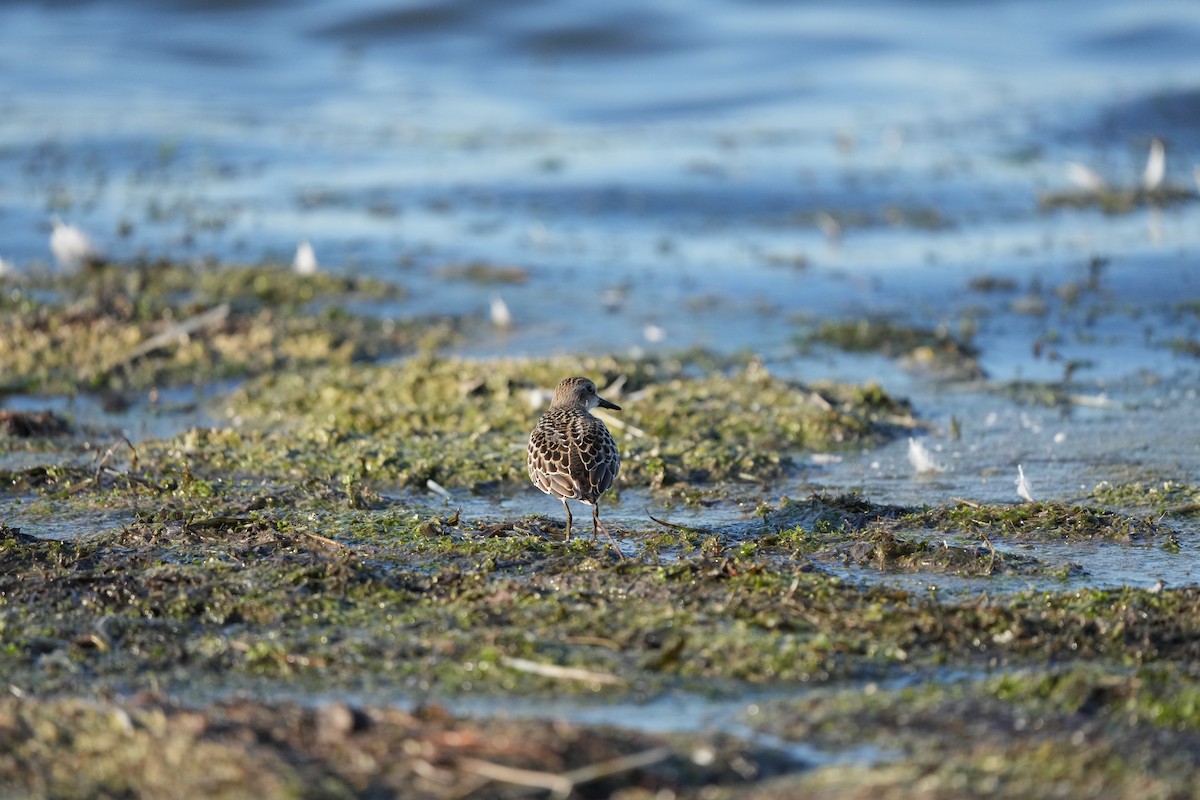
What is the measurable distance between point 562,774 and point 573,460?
8.29 ft

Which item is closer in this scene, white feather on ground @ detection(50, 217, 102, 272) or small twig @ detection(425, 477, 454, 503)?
small twig @ detection(425, 477, 454, 503)

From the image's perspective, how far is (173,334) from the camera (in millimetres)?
10484

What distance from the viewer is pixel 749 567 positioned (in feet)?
19.4

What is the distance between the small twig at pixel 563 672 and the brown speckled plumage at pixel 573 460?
124cm

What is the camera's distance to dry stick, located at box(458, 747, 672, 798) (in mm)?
4051

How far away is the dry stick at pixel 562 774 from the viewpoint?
405 centimetres

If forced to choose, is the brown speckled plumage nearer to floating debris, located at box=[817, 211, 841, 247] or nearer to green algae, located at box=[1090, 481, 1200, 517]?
green algae, located at box=[1090, 481, 1200, 517]

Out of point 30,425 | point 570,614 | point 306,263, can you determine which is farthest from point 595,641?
point 306,263

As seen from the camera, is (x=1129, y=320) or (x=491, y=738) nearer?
(x=491, y=738)

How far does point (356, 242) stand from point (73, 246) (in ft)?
8.93

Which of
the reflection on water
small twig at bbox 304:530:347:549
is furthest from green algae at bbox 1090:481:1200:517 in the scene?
small twig at bbox 304:530:347:549

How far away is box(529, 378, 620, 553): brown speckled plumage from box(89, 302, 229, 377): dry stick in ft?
14.0

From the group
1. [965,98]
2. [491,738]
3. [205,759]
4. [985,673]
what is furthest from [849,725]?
[965,98]

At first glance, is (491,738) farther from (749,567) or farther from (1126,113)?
(1126,113)
